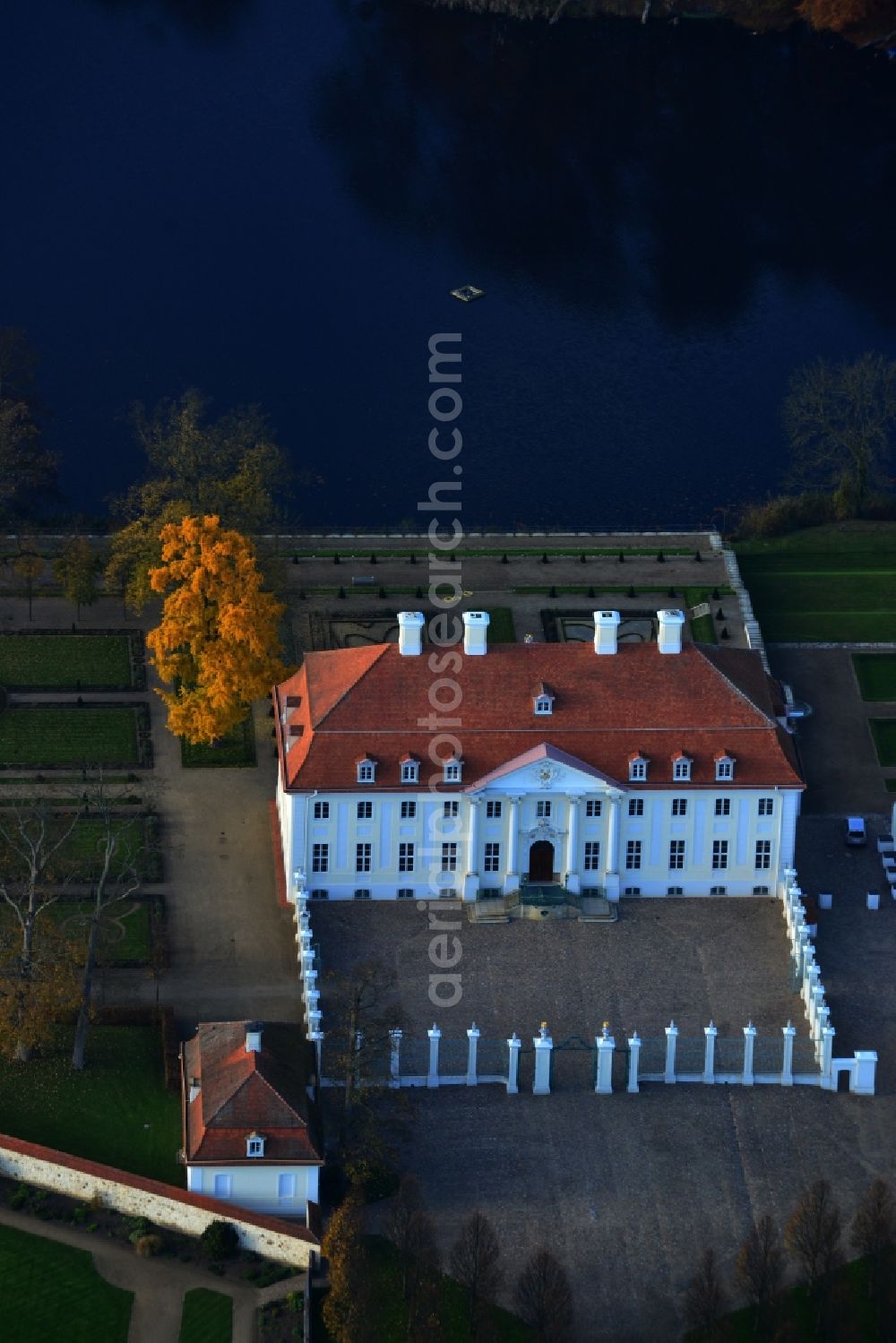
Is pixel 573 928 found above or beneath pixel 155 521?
Result: beneath

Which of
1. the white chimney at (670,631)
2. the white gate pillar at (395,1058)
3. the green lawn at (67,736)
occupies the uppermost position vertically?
the white chimney at (670,631)

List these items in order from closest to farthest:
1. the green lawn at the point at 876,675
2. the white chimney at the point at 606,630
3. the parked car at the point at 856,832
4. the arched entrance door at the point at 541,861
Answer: the arched entrance door at the point at 541,861 → the white chimney at the point at 606,630 → the parked car at the point at 856,832 → the green lawn at the point at 876,675

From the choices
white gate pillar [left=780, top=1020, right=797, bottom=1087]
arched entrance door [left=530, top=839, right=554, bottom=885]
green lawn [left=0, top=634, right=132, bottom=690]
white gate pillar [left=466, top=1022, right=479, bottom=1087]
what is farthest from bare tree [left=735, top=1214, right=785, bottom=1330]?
green lawn [left=0, top=634, right=132, bottom=690]

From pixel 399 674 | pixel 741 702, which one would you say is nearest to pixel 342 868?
pixel 399 674

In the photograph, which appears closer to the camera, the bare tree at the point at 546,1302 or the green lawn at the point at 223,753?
the bare tree at the point at 546,1302

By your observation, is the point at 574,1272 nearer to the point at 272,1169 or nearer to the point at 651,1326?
the point at 651,1326

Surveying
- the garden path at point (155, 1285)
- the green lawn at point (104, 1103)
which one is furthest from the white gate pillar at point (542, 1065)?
the green lawn at point (104, 1103)

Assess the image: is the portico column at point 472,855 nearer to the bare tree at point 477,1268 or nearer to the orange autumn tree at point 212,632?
the orange autumn tree at point 212,632
